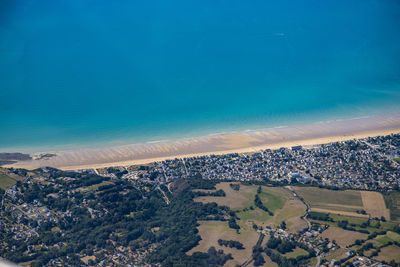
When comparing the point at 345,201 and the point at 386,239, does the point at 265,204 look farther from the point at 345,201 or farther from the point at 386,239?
the point at 386,239

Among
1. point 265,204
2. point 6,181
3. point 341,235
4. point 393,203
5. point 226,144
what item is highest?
point 226,144

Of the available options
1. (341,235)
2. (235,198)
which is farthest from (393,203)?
(235,198)

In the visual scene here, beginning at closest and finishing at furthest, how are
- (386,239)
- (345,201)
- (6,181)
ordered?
(386,239) < (345,201) < (6,181)

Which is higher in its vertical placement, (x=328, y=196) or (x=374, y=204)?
(x=328, y=196)

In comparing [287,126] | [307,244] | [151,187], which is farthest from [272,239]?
[287,126]

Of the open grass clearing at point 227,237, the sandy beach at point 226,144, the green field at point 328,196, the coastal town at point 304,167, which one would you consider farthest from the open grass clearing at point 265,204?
the sandy beach at point 226,144

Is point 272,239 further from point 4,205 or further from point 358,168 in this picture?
point 4,205

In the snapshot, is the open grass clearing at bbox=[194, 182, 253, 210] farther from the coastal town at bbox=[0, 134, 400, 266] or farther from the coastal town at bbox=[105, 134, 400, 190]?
the coastal town at bbox=[105, 134, 400, 190]
